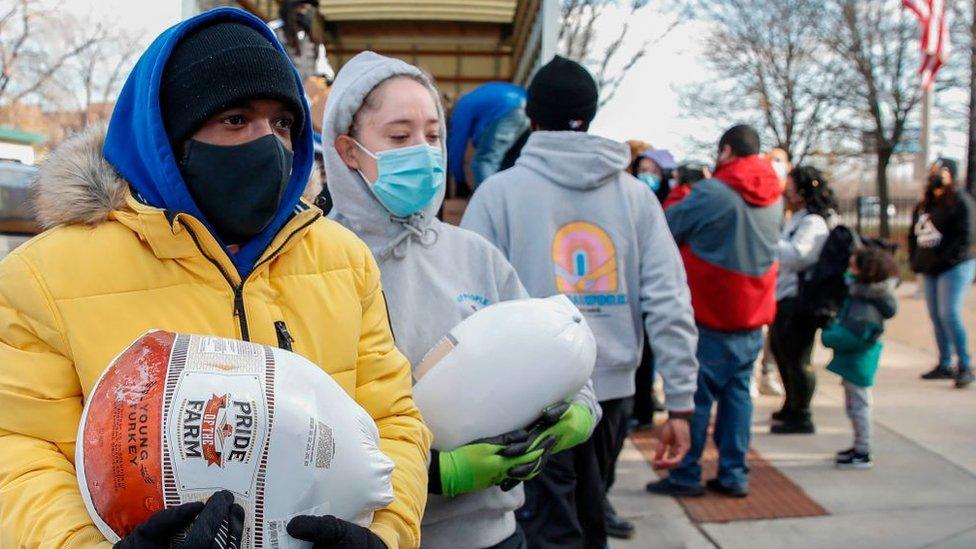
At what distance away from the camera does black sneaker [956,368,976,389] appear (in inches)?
321

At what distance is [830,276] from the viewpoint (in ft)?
20.2

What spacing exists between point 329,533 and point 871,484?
5057mm

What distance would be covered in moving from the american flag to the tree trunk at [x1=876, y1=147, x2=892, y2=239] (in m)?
10.8

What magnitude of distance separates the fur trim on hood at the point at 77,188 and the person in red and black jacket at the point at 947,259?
328 inches

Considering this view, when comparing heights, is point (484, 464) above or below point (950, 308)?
above

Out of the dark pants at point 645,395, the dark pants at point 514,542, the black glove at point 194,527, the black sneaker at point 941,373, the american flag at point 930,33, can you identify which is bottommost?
the black sneaker at point 941,373

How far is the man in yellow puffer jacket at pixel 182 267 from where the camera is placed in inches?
54.9

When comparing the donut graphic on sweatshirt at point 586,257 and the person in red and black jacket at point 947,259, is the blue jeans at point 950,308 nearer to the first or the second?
the person in red and black jacket at point 947,259

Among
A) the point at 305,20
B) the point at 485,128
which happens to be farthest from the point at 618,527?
the point at 305,20

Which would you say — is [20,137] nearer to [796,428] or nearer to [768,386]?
[768,386]

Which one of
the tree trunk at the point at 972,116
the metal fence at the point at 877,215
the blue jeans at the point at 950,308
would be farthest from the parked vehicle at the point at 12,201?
the metal fence at the point at 877,215

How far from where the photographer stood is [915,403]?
773 centimetres

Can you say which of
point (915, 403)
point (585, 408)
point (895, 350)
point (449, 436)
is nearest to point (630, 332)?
point (585, 408)

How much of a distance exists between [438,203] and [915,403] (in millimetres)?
6597
